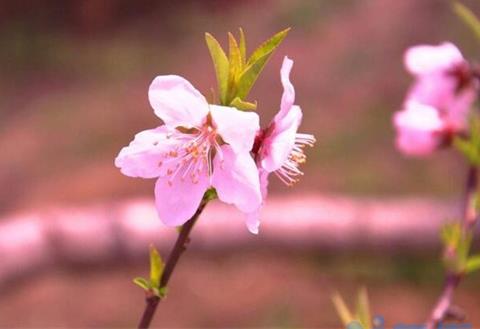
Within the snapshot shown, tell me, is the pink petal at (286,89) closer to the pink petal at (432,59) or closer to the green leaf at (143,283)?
the green leaf at (143,283)

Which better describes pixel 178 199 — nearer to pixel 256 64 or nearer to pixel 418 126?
pixel 256 64

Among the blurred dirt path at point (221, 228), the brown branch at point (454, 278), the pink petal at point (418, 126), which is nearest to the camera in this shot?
the brown branch at point (454, 278)

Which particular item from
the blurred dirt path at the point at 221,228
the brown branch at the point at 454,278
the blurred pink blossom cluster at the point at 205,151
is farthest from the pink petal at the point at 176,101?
the blurred dirt path at the point at 221,228

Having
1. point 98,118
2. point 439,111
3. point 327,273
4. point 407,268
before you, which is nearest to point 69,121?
point 98,118

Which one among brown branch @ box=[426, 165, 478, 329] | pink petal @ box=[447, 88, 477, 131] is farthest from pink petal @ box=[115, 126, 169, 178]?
pink petal @ box=[447, 88, 477, 131]

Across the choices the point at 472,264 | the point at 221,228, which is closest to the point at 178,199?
the point at 472,264

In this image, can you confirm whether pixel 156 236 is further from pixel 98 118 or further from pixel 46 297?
pixel 98 118

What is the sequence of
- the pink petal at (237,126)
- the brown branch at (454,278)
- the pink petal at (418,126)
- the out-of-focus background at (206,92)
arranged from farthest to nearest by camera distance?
the out-of-focus background at (206,92), the pink petal at (418,126), the brown branch at (454,278), the pink petal at (237,126)
